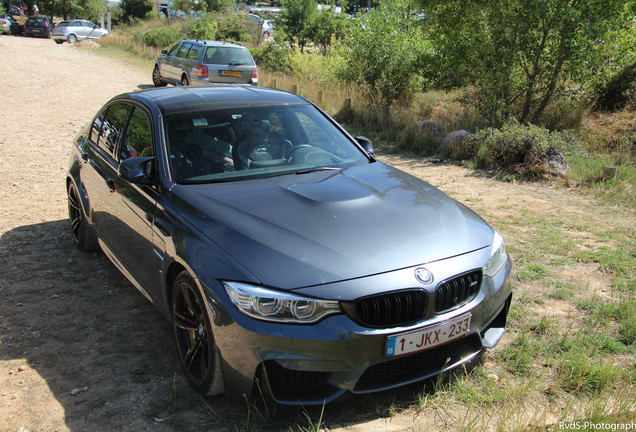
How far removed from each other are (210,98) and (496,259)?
246 cm

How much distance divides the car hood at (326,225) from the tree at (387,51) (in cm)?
973

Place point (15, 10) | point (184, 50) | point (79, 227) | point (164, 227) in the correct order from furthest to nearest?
point (15, 10), point (184, 50), point (79, 227), point (164, 227)

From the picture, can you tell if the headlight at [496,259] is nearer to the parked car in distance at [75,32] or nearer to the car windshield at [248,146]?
the car windshield at [248,146]

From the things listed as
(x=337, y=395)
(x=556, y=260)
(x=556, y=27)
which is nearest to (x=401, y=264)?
(x=337, y=395)

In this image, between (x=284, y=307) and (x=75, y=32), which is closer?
(x=284, y=307)

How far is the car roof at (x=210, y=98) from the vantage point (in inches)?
163

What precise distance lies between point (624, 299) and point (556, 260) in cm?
100

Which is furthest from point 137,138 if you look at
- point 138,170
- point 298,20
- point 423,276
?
point 298,20

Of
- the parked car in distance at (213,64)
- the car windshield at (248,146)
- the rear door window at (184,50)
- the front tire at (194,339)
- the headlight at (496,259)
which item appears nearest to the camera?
the front tire at (194,339)

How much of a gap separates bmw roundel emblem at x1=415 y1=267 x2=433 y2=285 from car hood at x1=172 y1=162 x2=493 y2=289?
0.06 meters

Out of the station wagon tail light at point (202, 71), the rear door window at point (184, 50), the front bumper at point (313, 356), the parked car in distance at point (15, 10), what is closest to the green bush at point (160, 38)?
the rear door window at point (184, 50)

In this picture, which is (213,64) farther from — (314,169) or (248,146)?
(314,169)

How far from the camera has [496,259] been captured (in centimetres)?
324

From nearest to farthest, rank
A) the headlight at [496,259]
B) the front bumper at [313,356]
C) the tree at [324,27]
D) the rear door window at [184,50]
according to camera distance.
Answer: the front bumper at [313,356], the headlight at [496,259], the rear door window at [184,50], the tree at [324,27]
